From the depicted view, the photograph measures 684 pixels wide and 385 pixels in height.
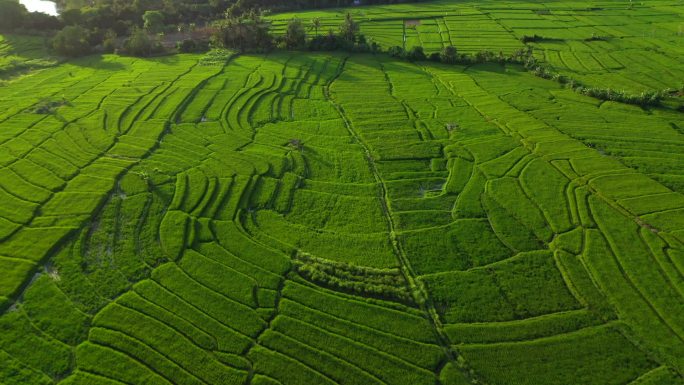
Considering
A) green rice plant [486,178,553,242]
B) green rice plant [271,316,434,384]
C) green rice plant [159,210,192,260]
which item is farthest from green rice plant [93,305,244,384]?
green rice plant [486,178,553,242]

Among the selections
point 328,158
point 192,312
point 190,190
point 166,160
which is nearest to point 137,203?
point 190,190

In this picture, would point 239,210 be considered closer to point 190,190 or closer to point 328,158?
point 190,190

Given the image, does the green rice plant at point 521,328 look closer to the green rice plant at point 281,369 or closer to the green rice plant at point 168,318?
the green rice plant at point 281,369

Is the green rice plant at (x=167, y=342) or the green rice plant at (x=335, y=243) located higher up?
the green rice plant at (x=335, y=243)

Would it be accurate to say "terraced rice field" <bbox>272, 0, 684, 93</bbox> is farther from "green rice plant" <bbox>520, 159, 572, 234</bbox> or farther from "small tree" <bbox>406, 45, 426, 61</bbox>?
"green rice plant" <bbox>520, 159, 572, 234</bbox>

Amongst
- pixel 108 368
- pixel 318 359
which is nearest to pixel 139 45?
pixel 108 368

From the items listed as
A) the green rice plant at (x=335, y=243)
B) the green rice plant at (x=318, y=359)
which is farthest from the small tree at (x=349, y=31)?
the green rice plant at (x=318, y=359)
